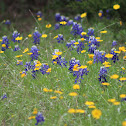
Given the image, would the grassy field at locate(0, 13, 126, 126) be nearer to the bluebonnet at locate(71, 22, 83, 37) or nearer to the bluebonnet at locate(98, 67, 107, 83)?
the bluebonnet at locate(98, 67, 107, 83)

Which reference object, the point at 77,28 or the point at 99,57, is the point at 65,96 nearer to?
the point at 99,57

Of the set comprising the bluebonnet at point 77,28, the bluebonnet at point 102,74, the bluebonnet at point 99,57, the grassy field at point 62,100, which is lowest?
the grassy field at point 62,100

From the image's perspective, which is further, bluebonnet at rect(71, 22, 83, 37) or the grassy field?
bluebonnet at rect(71, 22, 83, 37)

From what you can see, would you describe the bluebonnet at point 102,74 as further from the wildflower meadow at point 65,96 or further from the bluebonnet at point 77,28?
the bluebonnet at point 77,28

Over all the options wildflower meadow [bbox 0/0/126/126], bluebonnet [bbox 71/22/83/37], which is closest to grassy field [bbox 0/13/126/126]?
wildflower meadow [bbox 0/0/126/126]

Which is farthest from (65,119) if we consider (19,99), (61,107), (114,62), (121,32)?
(121,32)

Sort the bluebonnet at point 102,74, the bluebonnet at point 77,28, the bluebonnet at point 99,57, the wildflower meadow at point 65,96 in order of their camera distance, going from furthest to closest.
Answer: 1. the bluebonnet at point 77,28
2. the bluebonnet at point 99,57
3. the bluebonnet at point 102,74
4. the wildflower meadow at point 65,96

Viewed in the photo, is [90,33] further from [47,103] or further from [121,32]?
[47,103]

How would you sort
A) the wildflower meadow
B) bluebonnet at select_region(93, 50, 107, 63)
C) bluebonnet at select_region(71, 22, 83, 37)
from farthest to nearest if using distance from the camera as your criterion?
bluebonnet at select_region(71, 22, 83, 37)
bluebonnet at select_region(93, 50, 107, 63)
the wildflower meadow

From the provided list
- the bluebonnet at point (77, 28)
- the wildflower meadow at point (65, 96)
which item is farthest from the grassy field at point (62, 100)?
the bluebonnet at point (77, 28)

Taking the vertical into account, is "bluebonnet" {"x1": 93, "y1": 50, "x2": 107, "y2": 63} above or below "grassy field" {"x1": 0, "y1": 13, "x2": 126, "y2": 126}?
above

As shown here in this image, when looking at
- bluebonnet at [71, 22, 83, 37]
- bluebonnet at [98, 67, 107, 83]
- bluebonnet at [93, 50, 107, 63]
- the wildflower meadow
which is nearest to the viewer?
the wildflower meadow

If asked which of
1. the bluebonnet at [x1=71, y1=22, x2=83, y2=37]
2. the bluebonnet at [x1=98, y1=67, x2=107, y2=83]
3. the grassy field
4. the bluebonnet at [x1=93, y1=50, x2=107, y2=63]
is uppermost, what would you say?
the bluebonnet at [x1=71, y1=22, x2=83, y2=37]

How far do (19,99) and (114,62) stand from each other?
156cm
